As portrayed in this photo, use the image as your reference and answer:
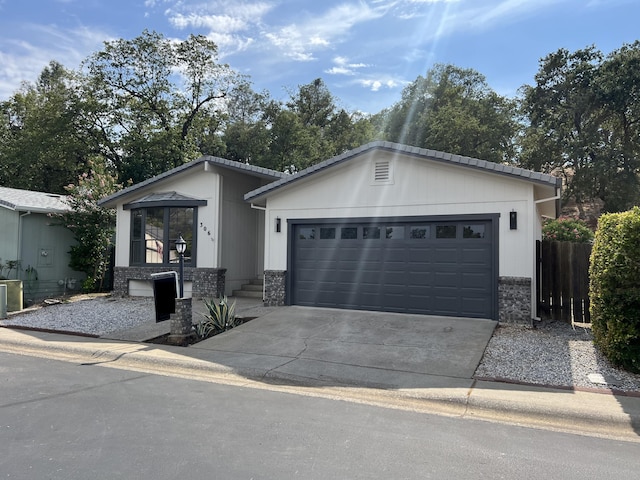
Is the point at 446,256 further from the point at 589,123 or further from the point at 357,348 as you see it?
the point at 589,123

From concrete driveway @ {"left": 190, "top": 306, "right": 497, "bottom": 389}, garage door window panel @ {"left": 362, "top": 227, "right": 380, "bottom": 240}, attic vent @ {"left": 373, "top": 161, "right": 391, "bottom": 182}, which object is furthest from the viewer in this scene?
garage door window panel @ {"left": 362, "top": 227, "right": 380, "bottom": 240}

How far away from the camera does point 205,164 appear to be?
1391 cm

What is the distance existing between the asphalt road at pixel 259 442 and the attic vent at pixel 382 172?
6647 mm

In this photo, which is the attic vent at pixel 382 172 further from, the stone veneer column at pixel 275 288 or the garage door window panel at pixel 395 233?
the stone veneer column at pixel 275 288

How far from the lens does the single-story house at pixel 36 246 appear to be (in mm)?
15648

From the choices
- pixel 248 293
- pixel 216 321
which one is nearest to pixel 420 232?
pixel 216 321

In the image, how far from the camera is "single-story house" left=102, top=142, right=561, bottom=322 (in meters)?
9.80

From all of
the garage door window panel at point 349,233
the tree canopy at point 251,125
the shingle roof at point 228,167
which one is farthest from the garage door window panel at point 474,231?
the tree canopy at point 251,125

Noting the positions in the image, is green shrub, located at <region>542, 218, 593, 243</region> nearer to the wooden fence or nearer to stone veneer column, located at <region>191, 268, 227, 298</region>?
the wooden fence

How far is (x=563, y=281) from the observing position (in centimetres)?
1032

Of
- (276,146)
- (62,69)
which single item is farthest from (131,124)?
(62,69)

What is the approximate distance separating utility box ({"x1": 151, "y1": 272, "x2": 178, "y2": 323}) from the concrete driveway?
5.62 feet

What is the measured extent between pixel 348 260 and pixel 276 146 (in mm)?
19968

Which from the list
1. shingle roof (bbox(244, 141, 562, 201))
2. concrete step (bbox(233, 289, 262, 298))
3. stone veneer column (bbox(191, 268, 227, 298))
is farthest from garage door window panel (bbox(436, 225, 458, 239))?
stone veneer column (bbox(191, 268, 227, 298))
